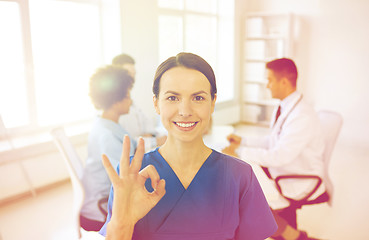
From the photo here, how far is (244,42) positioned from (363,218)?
411 centimetres

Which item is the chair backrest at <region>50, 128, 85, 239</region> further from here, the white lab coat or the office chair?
the office chair

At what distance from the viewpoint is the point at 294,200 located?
2064mm

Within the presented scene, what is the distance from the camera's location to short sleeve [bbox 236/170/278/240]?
3.02ft

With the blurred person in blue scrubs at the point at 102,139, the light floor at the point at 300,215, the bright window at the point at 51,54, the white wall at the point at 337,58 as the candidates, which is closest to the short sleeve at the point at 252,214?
the blurred person in blue scrubs at the point at 102,139

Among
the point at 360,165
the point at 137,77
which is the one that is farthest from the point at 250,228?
the point at 360,165

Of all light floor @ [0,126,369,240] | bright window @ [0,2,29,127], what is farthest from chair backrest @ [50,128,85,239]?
bright window @ [0,2,29,127]

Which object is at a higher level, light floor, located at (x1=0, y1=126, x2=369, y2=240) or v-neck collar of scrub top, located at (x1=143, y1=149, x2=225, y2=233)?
v-neck collar of scrub top, located at (x1=143, y1=149, x2=225, y2=233)

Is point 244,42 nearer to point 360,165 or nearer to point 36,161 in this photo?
point 360,165

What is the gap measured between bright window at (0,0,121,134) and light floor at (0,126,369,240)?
37.5 inches

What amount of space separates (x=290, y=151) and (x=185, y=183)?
1320 mm

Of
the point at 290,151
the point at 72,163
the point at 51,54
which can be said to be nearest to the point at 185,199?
the point at 72,163

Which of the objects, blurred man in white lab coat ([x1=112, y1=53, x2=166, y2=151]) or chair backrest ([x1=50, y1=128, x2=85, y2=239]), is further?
blurred man in white lab coat ([x1=112, y1=53, x2=166, y2=151])

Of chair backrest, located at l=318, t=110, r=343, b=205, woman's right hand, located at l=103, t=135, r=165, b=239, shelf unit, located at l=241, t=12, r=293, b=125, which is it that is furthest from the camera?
shelf unit, located at l=241, t=12, r=293, b=125

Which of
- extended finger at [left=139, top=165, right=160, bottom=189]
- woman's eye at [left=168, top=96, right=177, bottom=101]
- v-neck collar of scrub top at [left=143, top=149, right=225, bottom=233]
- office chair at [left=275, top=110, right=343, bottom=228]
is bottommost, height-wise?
office chair at [left=275, top=110, right=343, bottom=228]
